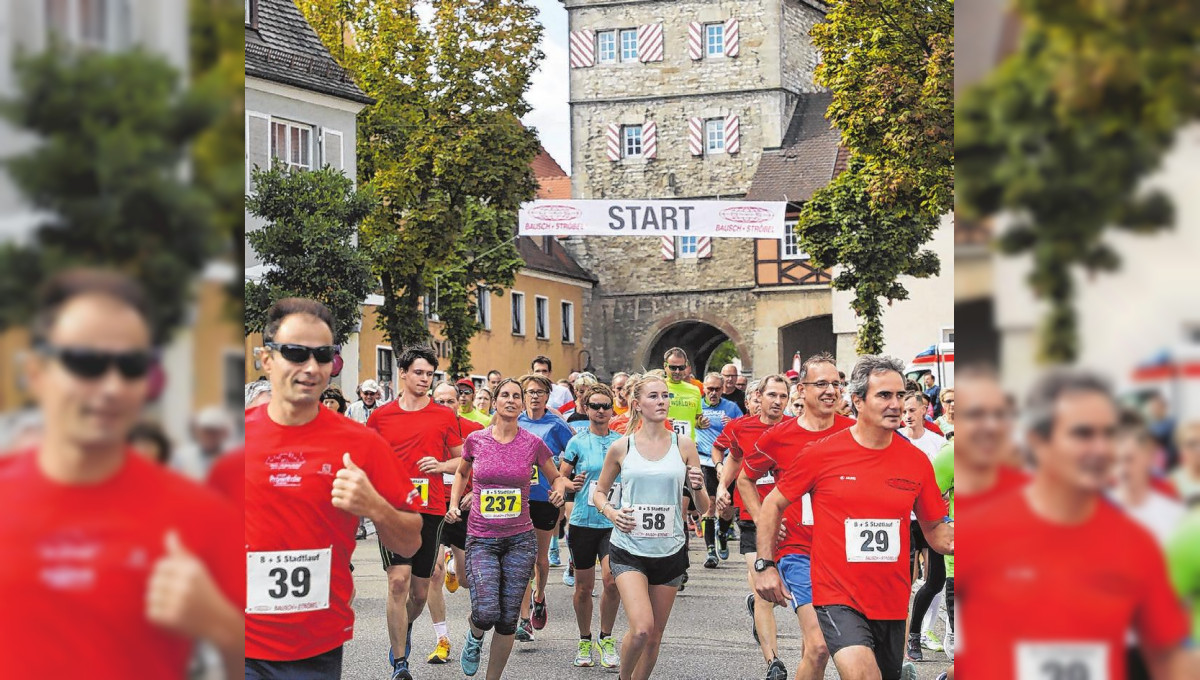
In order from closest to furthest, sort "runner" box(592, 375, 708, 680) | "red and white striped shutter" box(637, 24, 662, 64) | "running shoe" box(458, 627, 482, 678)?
1. "runner" box(592, 375, 708, 680)
2. "running shoe" box(458, 627, 482, 678)
3. "red and white striped shutter" box(637, 24, 662, 64)

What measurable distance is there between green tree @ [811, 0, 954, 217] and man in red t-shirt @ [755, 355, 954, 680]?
1503cm

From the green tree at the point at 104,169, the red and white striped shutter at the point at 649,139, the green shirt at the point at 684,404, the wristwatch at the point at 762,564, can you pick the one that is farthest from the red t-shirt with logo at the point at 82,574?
the red and white striped shutter at the point at 649,139

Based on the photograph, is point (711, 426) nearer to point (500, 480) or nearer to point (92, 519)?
point (500, 480)

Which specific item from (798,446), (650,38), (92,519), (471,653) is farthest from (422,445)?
(650,38)

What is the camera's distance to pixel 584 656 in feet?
35.2

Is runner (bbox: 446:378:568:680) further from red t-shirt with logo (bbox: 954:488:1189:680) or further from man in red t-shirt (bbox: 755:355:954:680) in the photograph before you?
red t-shirt with logo (bbox: 954:488:1189:680)

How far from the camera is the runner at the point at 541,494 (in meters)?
12.2

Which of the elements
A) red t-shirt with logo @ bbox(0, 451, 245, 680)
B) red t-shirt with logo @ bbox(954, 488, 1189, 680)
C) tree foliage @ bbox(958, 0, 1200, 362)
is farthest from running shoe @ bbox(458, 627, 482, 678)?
tree foliage @ bbox(958, 0, 1200, 362)

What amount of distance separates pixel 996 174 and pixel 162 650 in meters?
0.96

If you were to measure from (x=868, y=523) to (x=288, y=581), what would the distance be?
2869 millimetres

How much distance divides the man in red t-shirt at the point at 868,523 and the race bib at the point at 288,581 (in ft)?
8.22

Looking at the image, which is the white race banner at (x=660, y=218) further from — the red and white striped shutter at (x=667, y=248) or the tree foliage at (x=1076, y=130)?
the tree foliage at (x=1076, y=130)

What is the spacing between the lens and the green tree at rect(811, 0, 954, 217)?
22156mm

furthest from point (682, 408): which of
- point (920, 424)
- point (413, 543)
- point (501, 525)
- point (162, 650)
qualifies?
point (162, 650)
